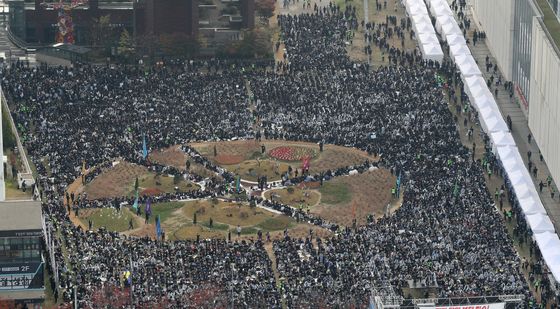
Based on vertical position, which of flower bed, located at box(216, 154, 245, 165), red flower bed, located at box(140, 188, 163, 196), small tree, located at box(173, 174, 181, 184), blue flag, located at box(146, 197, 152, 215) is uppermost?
flower bed, located at box(216, 154, 245, 165)

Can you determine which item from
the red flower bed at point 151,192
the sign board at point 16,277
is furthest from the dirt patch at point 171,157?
the sign board at point 16,277

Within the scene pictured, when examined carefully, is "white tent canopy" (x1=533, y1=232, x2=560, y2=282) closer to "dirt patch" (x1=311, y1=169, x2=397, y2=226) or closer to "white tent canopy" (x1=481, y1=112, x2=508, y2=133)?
"dirt patch" (x1=311, y1=169, x2=397, y2=226)

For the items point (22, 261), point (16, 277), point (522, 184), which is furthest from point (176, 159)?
point (16, 277)

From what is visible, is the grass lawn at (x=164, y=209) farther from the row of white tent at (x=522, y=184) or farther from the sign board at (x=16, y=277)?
the row of white tent at (x=522, y=184)

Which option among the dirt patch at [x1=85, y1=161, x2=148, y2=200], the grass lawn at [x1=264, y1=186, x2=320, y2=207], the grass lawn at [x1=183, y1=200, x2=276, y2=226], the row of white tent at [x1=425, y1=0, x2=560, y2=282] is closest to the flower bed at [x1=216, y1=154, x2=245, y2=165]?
the dirt patch at [x1=85, y1=161, x2=148, y2=200]

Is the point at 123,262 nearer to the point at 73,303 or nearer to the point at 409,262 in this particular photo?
the point at 73,303

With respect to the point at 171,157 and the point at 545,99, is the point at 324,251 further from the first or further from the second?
the point at 545,99

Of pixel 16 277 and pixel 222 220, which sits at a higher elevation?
pixel 222 220
